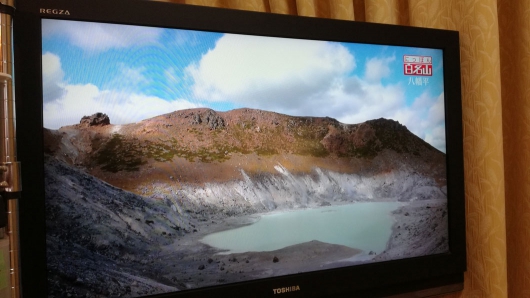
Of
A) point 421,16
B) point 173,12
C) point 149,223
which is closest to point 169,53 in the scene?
point 173,12

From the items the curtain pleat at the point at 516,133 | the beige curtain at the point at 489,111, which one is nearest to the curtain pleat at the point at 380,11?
the beige curtain at the point at 489,111

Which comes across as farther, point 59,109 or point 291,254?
point 291,254

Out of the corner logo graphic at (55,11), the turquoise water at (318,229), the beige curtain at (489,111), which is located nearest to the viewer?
the corner logo graphic at (55,11)

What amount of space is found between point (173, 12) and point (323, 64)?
423 millimetres

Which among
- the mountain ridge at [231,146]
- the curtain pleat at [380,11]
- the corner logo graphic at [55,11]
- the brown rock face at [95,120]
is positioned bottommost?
the mountain ridge at [231,146]

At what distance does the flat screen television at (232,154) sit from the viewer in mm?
929

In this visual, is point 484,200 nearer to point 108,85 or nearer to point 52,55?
point 108,85

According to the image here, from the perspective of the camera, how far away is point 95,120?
0.96 m

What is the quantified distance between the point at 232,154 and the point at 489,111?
882 mm

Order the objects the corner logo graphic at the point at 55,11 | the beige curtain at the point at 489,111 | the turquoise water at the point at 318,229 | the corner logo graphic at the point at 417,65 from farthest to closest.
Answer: the beige curtain at the point at 489,111 < the corner logo graphic at the point at 417,65 < the turquoise water at the point at 318,229 < the corner logo graphic at the point at 55,11

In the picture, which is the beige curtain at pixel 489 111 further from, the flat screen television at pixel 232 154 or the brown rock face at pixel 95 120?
the brown rock face at pixel 95 120

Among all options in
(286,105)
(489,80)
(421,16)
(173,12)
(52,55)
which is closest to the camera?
(52,55)

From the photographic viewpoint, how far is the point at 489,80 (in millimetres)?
1378

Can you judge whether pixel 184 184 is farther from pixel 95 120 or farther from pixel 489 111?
pixel 489 111
